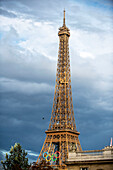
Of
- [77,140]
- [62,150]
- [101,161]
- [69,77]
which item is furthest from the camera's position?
[69,77]

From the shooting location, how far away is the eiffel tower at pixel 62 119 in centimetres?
13562

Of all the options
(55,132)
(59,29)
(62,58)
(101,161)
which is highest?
(59,29)

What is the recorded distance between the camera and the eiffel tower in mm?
135625

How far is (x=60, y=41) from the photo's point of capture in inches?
6590

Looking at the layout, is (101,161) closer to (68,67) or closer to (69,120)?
(69,120)

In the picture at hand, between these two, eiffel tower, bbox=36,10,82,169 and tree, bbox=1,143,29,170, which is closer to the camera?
tree, bbox=1,143,29,170

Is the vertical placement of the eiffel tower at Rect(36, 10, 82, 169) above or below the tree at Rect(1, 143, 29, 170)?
above

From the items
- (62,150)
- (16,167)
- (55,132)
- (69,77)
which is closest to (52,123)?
(55,132)

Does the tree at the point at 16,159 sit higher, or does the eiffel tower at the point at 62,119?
the eiffel tower at the point at 62,119

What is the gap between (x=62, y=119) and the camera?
491 feet

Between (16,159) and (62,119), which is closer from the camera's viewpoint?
(16,159)

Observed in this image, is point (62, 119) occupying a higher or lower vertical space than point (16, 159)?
higher

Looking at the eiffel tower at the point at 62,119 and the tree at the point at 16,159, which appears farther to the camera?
the eiffel tower at the point at 62,119

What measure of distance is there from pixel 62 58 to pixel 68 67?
5.53 metres
